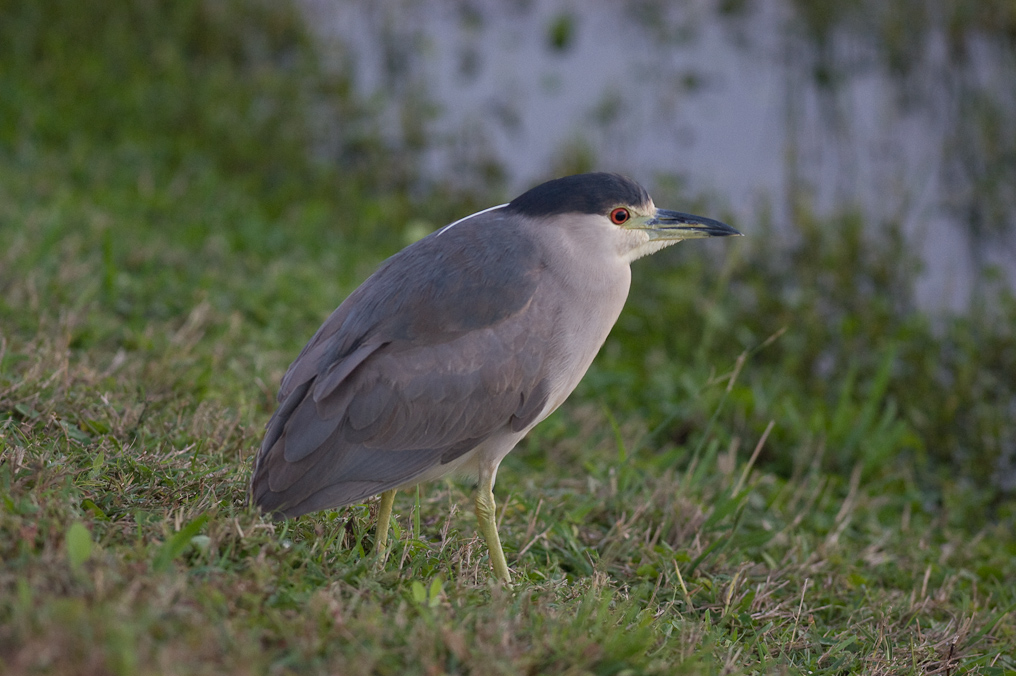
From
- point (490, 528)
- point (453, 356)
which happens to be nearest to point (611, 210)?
point (453, 356)

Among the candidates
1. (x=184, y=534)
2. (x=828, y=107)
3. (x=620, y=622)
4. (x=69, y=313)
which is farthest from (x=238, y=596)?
(x=828, y=107)

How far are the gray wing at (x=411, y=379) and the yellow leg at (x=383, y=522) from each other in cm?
11

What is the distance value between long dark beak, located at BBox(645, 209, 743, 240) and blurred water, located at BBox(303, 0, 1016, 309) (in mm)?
3103

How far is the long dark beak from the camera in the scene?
348cm

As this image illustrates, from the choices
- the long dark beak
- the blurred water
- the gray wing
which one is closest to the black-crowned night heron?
the gray wing

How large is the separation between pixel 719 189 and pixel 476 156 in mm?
1873

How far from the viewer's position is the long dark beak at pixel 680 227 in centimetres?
348

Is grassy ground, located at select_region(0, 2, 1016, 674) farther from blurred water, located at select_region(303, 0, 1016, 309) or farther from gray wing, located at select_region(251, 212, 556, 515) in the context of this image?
blurred water, located at select_region(303, 0, 1016, 309)

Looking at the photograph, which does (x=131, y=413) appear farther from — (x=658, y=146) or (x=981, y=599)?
(x=658, y=146)

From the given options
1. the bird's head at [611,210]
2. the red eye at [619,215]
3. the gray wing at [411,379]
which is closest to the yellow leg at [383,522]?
the gray wing at [411,379]

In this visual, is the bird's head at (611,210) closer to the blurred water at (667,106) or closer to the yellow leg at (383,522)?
the yellow leg at (383,522)

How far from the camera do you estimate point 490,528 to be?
3.09 meters

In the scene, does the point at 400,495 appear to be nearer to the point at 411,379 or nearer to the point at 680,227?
the point at 411,379

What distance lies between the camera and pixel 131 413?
11.4ft
